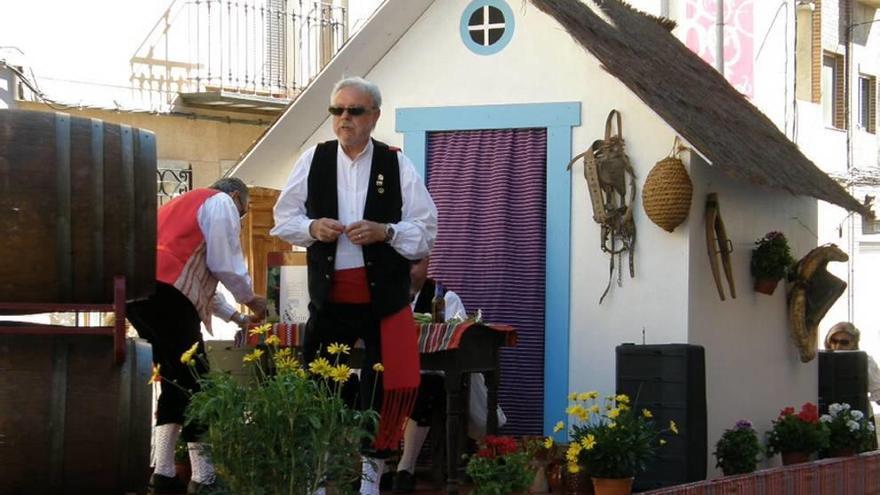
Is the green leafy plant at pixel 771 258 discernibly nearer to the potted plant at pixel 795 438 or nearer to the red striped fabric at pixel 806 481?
the potted plant at pixel 795 438

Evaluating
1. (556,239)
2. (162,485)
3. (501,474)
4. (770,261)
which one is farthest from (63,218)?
(770,261)

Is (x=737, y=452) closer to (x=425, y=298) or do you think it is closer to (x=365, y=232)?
(x=425, y=298)

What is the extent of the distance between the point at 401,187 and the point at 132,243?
148cm

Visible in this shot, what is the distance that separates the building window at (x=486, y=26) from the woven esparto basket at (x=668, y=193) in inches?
56.4

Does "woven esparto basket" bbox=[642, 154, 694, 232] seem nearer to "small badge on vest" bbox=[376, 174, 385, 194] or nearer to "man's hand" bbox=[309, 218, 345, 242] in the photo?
"small badge on vest" bbox=[376, 174, 385, 194]

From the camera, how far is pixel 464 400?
7609 mm

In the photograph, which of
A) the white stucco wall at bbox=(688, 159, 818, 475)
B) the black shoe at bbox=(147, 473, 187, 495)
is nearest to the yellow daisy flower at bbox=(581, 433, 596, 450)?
the white stucco wall at bbox=(688, 159, 818, 475)

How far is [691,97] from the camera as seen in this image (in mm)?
9719

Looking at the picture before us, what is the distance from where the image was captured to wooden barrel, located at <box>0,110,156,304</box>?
204 inches

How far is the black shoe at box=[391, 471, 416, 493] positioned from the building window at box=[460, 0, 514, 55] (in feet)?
9.49

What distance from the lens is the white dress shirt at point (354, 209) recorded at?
6301 mm

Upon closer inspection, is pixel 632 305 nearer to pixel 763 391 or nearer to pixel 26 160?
pixel 763 391

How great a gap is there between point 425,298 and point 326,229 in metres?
2.20

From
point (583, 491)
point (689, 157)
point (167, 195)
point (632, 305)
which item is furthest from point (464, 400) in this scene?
point (167, 195)
